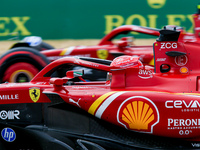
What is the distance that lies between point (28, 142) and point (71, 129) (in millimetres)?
507

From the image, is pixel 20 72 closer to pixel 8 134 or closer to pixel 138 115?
pixel 8 134

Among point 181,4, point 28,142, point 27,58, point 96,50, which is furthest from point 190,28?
point 28,142

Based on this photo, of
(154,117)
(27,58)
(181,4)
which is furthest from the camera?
(181,4)

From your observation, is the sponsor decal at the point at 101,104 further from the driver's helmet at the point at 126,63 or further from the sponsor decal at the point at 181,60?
the sponsor decal at the point at 181,60

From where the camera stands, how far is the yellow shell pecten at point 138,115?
3.68m

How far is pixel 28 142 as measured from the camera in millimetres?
3949

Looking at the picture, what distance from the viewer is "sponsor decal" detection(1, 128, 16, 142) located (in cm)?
398

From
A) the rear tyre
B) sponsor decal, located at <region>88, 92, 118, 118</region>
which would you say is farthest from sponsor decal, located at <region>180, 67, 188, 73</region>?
the rear tyre

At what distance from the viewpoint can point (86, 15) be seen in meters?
11.2

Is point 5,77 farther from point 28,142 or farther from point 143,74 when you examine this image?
point 143,74

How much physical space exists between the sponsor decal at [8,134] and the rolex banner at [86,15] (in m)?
7.39

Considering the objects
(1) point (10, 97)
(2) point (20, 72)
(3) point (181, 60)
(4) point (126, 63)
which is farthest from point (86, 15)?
(1) point (10, 97)

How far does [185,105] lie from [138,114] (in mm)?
488

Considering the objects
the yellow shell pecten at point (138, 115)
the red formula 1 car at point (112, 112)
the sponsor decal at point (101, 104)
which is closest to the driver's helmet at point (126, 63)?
the red formula 1 car at point (112, 112)
